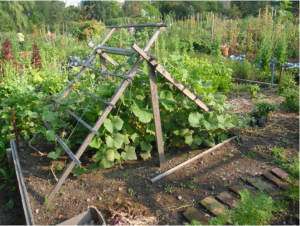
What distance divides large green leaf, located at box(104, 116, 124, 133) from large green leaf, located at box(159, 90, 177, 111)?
0.55 meters

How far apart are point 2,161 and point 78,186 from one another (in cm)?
162

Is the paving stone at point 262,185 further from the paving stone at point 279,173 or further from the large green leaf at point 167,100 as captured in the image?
the large green leaf at point 167,100

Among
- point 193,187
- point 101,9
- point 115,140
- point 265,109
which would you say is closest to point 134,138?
point 115,140

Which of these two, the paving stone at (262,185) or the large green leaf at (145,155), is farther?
the large green leaf at (145,155)

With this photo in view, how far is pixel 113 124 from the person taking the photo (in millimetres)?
2797

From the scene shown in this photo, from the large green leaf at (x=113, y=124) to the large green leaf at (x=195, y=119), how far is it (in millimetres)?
826

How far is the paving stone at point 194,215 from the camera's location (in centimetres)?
224

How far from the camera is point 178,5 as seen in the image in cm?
2748

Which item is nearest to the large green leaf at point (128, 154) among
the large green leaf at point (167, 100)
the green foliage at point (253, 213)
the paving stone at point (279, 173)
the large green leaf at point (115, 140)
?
the large green leaf at point (115, 140)

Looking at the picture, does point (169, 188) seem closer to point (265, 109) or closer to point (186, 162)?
point (186, 162)

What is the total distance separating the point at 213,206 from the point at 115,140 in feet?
→ 3.88

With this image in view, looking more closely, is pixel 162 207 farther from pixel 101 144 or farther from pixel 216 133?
→ pixel 216 133

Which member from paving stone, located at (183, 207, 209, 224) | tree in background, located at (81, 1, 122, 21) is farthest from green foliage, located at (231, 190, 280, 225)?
tree in background, located at (81, 1, 122, 21)

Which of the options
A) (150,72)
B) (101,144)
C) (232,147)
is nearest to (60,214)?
(101,144)
